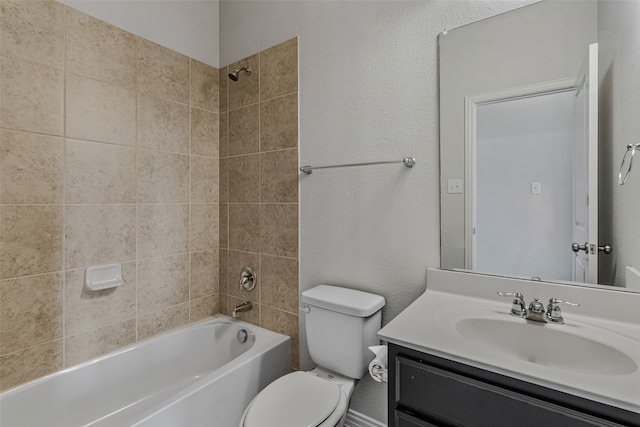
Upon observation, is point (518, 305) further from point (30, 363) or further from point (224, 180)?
point (30, 363)

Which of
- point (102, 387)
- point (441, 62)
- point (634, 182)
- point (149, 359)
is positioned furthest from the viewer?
point (149, 359)

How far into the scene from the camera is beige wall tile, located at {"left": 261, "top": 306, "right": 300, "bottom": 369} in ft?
5.87

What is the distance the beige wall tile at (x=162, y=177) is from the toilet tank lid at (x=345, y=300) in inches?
41.9

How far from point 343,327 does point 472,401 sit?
0.67 m

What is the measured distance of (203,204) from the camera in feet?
6.88

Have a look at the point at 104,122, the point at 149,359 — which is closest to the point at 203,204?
the point at 104,122

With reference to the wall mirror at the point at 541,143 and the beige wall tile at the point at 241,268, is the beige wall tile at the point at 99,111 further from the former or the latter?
the wall mirror at the point at 541,143

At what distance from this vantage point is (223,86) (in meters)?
2.15

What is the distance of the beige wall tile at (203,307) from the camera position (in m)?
2.05

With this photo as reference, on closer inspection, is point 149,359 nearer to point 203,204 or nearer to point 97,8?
point 203,204

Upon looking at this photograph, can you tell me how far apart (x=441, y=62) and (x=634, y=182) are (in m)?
0.79

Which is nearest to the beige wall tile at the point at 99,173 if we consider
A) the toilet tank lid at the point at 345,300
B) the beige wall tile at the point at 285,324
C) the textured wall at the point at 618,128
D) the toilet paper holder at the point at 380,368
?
the beige wall tile at the point at 285,324

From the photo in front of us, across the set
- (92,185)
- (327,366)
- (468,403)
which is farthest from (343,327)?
(92,185)

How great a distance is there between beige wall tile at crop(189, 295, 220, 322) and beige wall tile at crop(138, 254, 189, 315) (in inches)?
3.4
